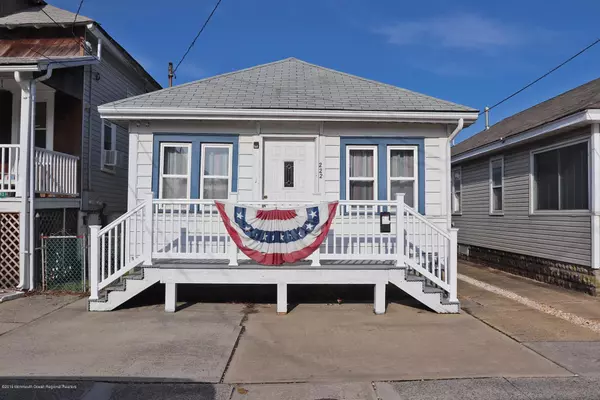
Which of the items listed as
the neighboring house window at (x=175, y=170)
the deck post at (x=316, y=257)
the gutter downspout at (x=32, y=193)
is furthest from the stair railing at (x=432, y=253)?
the gutter downspout at (x=32, y=193)

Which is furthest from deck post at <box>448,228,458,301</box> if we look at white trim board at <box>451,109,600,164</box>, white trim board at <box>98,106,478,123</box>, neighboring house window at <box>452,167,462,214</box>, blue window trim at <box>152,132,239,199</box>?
neighboring house window at <box>452,167,462,214</box>

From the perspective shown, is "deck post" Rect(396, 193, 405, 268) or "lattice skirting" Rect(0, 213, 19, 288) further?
"lattice skirting" Rect(0, 213, 19, 288)

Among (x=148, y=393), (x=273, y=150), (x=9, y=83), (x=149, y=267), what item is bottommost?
(x=148, y=393)

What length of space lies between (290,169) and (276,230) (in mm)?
1990

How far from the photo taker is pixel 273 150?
336 inches

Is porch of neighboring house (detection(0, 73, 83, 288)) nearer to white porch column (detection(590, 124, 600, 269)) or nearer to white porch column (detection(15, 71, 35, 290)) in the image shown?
white porch column (detection(15, 71, 35, 290))

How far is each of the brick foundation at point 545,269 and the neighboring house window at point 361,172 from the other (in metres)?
4.48

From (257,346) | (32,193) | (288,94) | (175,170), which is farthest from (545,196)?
(32,193)

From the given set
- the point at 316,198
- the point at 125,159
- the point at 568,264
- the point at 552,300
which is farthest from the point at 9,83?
the point at 568,264

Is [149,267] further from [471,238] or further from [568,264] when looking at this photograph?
[471,238]

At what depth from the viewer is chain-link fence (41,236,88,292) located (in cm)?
837

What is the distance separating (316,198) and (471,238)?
9.03 m

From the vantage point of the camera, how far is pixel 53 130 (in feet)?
34.9

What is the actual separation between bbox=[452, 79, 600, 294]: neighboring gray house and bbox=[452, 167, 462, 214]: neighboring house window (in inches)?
31.5
